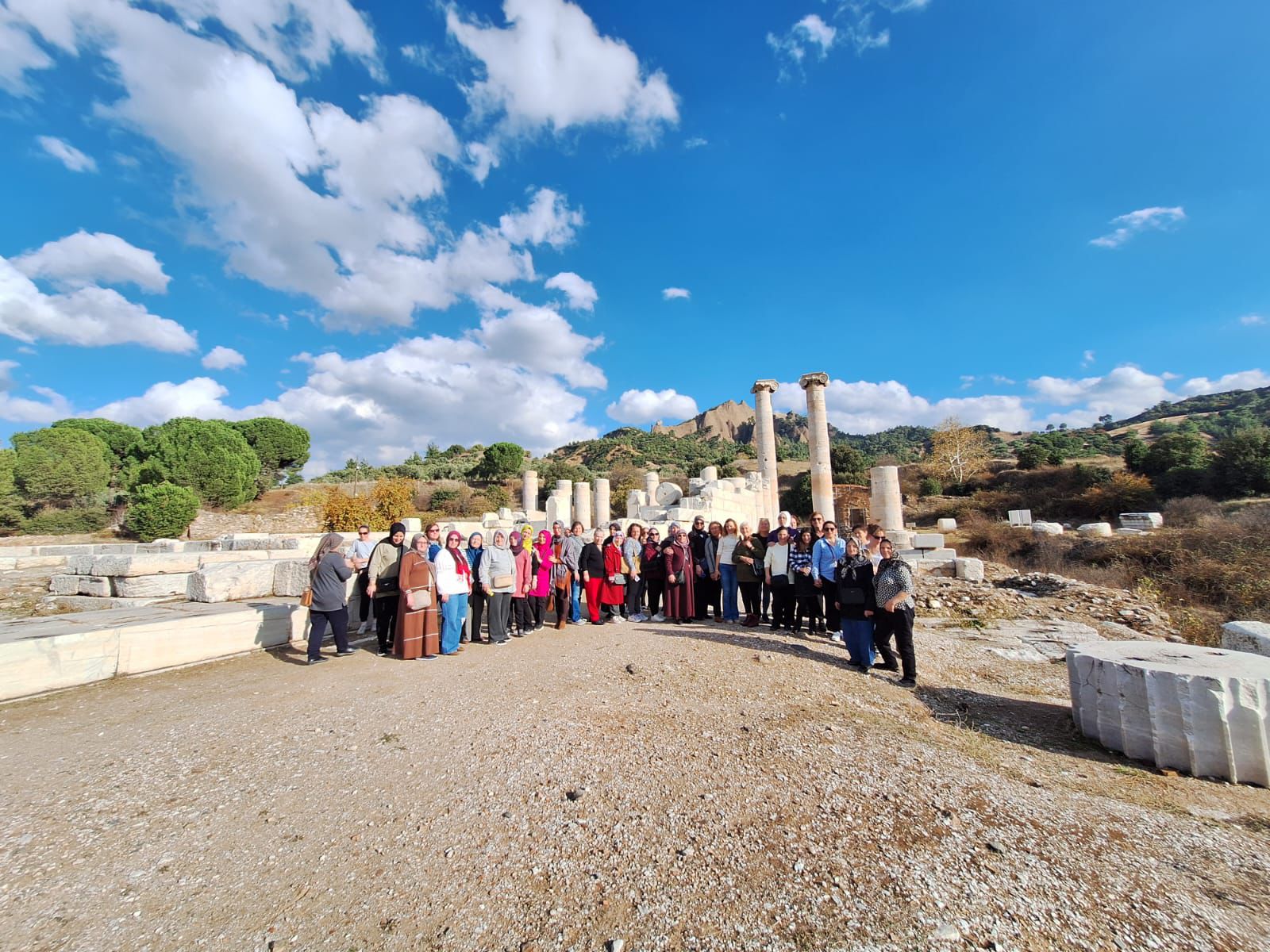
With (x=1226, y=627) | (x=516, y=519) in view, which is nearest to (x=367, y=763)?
(x=1226, y=627)

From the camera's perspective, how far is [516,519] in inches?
998

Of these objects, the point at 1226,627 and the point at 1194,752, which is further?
the point at 1226,627

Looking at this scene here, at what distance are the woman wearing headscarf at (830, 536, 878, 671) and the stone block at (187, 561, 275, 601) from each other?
8912 mm

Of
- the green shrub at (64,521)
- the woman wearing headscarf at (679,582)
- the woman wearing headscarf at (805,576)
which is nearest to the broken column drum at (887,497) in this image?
the woman wearing headscarf at (805,576)

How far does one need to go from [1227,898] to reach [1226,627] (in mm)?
6340

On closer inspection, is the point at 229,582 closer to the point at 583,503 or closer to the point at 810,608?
the point at 810,608

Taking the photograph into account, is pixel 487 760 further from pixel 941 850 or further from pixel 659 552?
pixel 659 552

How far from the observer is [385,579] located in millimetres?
6871

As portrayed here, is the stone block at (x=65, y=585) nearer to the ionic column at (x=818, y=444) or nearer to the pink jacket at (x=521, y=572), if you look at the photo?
the pink jacket at (x=521, y=572)

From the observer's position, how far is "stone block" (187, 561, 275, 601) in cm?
817

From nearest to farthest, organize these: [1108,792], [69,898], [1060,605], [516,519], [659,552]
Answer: [69,898], [1108,792], [659,552], [1060,605], [516,519]

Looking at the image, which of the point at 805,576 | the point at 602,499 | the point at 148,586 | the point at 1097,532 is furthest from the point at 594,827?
the point at 602,499

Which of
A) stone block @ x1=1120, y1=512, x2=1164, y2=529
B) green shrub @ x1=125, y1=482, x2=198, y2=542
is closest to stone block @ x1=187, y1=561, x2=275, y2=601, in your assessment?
green shrub @ x1=125, y1=482, x2=198, y2=542

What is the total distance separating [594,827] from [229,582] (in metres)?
8.01
